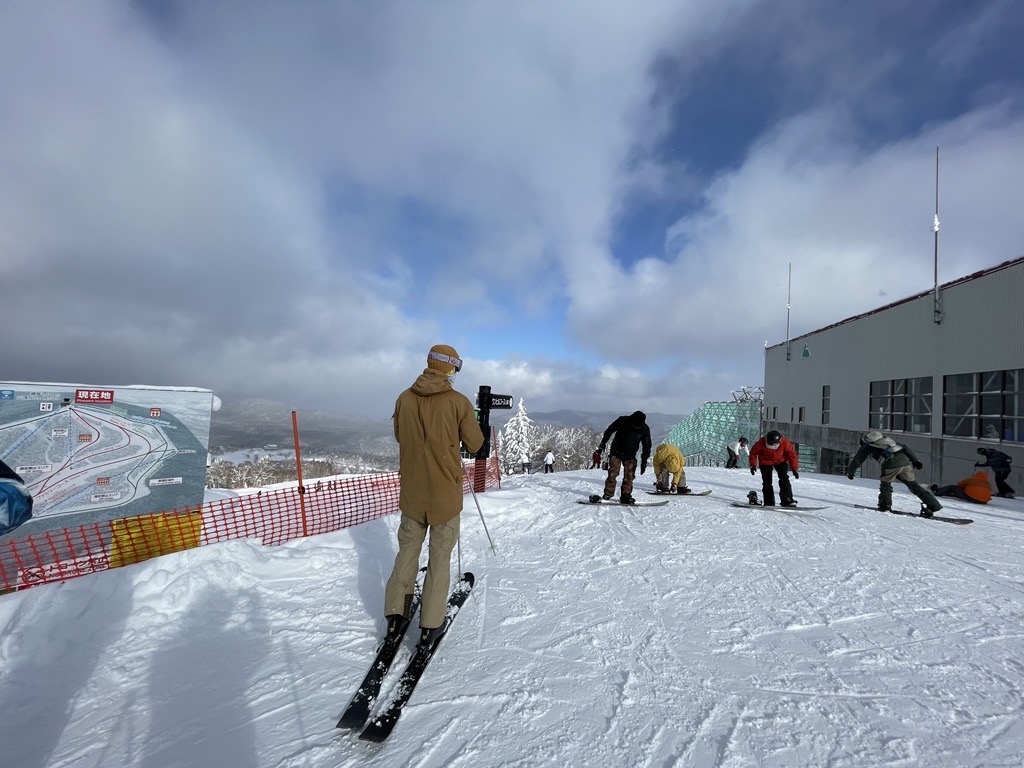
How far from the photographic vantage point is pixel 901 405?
20422 millimetres

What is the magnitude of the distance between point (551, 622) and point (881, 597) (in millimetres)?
3135

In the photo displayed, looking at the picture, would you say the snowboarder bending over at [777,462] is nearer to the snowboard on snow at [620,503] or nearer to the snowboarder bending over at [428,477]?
the snowboard on snow at [620,503]

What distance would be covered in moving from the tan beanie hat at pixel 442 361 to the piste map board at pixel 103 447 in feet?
13.6

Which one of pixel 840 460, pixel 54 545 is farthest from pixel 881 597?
pixel 840 460

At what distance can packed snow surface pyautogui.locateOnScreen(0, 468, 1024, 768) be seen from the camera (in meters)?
2.18

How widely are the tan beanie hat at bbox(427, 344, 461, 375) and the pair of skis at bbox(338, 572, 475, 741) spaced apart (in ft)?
6.36

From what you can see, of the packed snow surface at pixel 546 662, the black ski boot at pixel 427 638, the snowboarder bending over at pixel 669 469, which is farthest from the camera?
the snowboarder bending over at pixel 669 469

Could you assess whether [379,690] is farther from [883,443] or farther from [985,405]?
[985,405]

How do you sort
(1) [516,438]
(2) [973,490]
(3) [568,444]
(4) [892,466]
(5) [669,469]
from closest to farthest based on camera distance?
(4) [892,466], (5) [669,469], (2) [973,490], (1) [516,438], (3) [568,444]

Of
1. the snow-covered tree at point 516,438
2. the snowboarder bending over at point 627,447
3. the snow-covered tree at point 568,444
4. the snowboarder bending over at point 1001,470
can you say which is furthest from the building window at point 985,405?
the snow-covered tree at point 568,444

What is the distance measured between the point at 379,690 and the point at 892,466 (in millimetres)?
9607

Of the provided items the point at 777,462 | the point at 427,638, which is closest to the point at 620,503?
the point at 777,462

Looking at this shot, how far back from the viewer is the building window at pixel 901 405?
1884 centimetres

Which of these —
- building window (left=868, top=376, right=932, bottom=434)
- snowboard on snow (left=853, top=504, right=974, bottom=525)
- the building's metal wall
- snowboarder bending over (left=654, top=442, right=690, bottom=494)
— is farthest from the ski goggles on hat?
building window (left=868, top=376, right=932, bottom=434)
